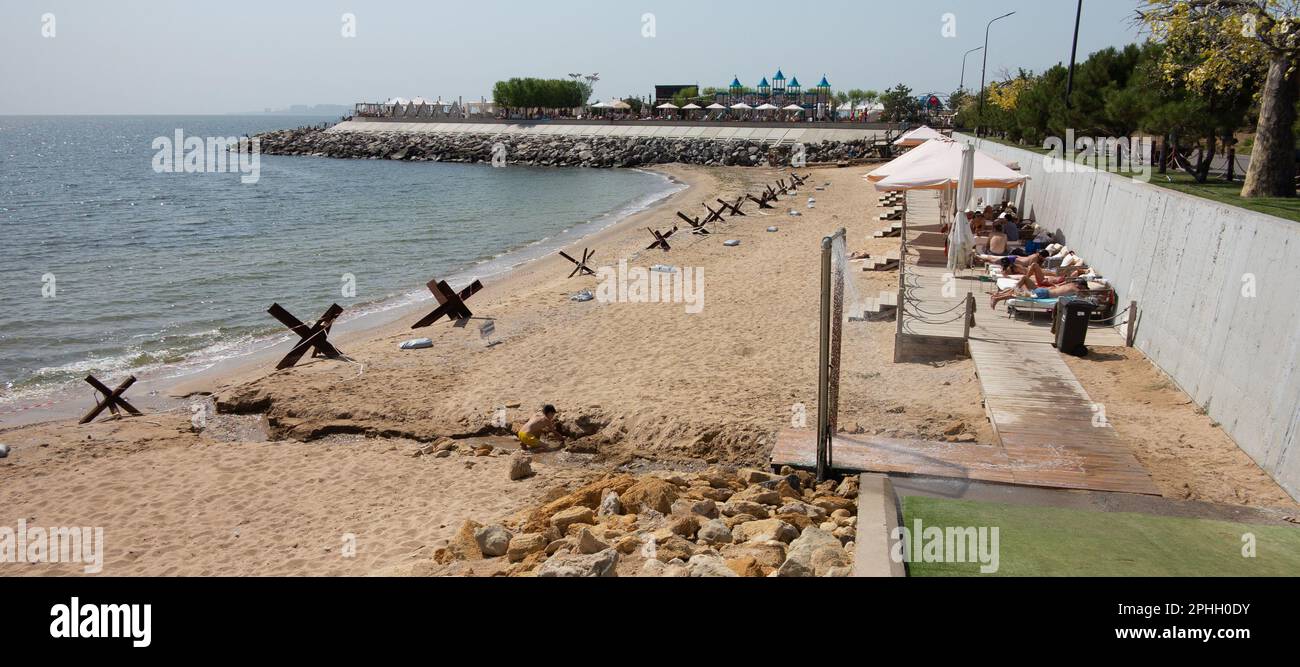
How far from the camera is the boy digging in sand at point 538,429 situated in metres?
9.33

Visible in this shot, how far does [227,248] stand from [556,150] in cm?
4461

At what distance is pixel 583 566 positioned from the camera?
5.18 metres

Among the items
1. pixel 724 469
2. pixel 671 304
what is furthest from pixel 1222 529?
pixel 671 304

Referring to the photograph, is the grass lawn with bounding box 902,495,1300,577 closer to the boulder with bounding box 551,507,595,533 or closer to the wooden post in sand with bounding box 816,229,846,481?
the wooden post in sand with bounding box 816,229,846,481

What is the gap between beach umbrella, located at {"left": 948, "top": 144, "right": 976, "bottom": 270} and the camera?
13.5m

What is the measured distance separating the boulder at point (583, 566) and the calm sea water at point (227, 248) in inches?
483

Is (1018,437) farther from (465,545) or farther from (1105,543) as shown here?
(465,545)

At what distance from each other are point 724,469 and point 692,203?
31097 millimetres

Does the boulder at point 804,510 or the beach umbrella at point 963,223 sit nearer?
the boulder at point 804,510

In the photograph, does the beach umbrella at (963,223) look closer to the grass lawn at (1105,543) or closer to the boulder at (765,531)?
the grass lawn at (1105,543)

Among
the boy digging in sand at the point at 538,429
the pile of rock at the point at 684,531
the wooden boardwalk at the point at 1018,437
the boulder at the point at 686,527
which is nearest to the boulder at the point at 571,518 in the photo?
the pile of rock at the point at 684,531

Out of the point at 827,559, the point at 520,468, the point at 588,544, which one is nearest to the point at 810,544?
the point at 827,559

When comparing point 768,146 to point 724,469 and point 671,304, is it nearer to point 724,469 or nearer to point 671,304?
point 671,304

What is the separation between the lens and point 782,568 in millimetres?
5043
